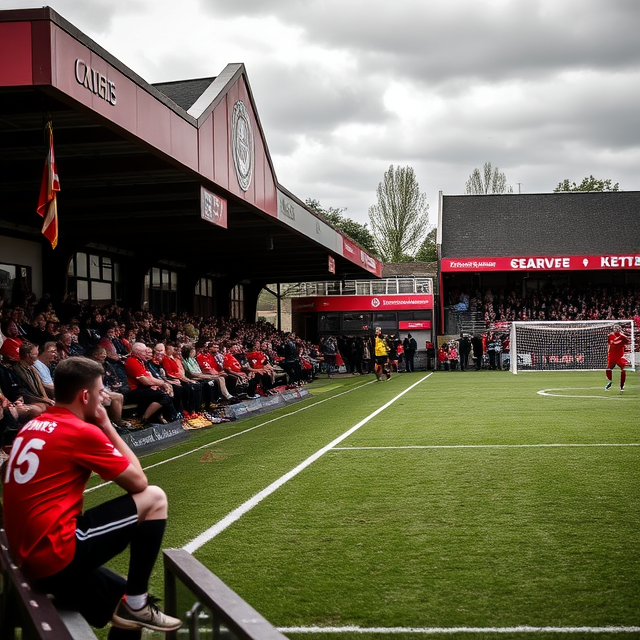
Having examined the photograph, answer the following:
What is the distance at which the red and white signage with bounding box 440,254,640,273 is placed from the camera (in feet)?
142

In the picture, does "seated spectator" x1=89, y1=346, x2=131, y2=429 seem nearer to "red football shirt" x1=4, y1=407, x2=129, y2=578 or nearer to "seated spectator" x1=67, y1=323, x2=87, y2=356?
"seated spectator" x1=67, y1=323, x2=87, y2=356

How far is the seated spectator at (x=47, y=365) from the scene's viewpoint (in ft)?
37.5

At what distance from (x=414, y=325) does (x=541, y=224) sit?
41.7 feet

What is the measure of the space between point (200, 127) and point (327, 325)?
30270 mm

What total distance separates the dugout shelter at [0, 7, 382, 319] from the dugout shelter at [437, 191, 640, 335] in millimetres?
13943

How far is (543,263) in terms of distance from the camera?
144ft

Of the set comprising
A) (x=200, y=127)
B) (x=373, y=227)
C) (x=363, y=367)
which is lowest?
(x=363, y=367)

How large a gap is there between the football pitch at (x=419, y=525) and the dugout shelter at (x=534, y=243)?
1244 inches

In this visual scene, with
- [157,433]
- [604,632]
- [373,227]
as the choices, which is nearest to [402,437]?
[157,433]

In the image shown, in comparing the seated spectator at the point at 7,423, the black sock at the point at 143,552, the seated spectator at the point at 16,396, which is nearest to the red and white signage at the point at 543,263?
the seated spectator at the point at 16,396

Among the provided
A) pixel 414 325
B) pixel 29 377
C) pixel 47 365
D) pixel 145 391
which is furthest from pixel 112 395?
pixel 414 325

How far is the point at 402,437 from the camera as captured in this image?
12117 millimetres

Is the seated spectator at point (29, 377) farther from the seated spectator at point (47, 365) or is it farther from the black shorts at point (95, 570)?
the black shorts at point (95, 570)

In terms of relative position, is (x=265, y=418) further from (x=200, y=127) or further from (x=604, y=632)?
(x=604, y=632)
